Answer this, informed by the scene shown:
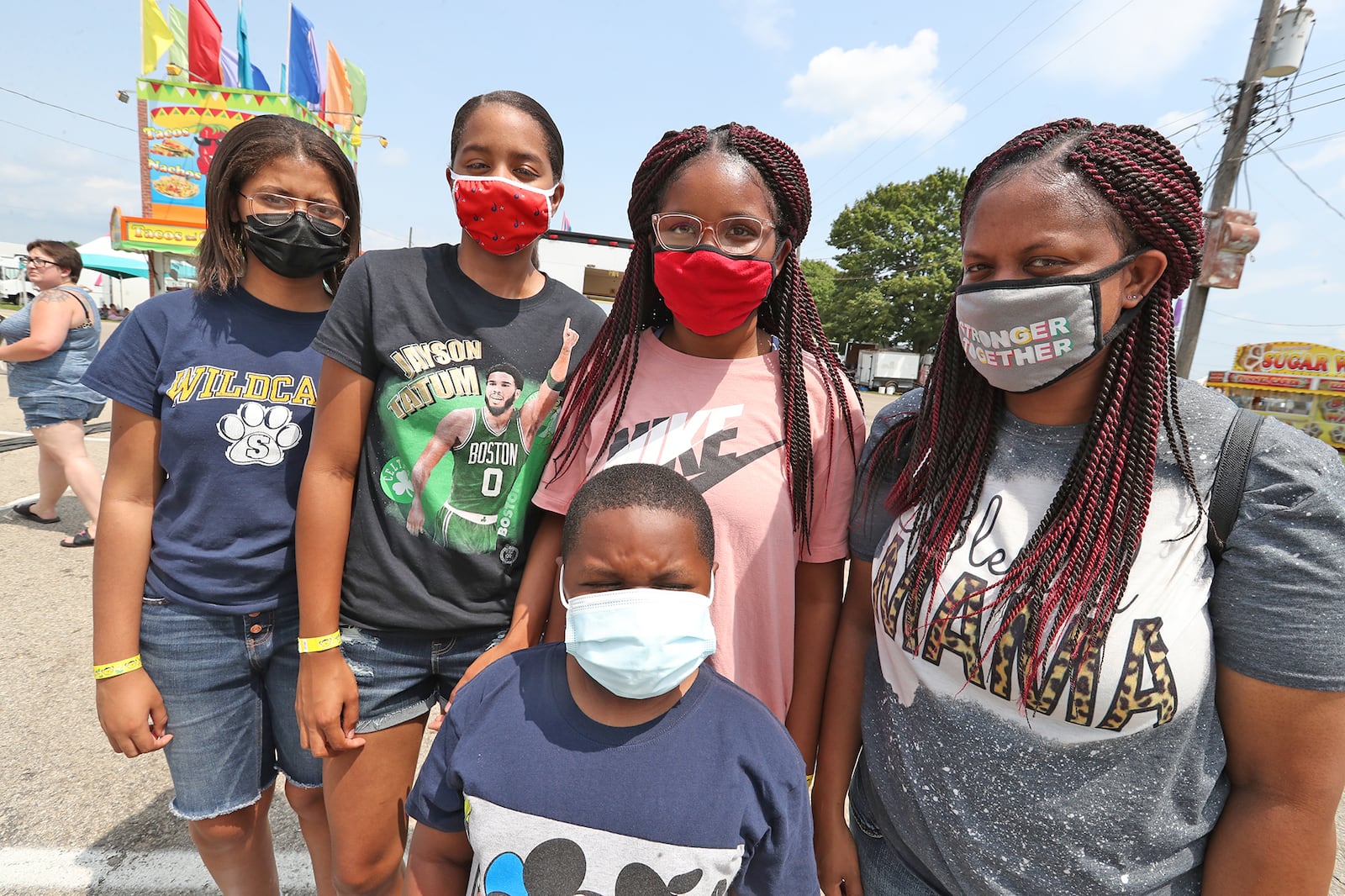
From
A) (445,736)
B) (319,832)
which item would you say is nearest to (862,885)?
(445,736)

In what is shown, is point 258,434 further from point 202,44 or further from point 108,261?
point 108,261

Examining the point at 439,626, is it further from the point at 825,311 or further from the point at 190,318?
the point at 825,311

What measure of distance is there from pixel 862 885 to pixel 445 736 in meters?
0.97

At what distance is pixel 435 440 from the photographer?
1738mm

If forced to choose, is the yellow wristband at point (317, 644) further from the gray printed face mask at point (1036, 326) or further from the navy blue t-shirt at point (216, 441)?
the gray printed face mask at point (1036, 326)

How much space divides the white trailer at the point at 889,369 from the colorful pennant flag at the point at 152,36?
27440mm

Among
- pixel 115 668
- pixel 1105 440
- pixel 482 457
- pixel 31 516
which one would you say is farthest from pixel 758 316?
pixel 31 516

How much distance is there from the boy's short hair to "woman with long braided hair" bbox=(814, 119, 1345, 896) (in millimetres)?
411

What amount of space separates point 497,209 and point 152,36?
12.1 meters

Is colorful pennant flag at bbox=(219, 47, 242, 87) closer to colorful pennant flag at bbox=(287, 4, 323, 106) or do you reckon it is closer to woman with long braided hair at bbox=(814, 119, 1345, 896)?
colorful pennant flag at bbox=(287, 4, 323, 106)

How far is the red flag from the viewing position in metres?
10.0

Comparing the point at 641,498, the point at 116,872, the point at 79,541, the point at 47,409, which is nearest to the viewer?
the point at 641,498

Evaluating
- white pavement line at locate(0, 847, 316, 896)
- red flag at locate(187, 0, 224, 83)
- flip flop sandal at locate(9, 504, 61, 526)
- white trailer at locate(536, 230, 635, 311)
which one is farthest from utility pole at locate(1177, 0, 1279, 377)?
red flag at locate(187, 0, 224, 83)

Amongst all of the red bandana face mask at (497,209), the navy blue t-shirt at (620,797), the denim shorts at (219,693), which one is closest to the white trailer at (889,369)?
the red bandana face mask at (497,209)
